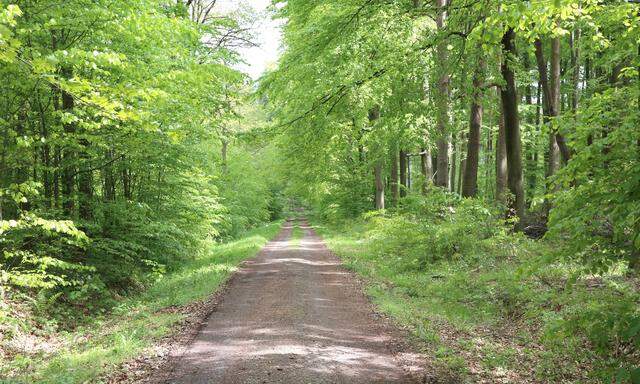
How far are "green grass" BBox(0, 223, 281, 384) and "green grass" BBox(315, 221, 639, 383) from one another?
14.3 feet

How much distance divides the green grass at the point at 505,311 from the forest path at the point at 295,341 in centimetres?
62

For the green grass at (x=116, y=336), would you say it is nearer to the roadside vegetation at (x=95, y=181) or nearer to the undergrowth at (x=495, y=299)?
the roadside vegetation at (x=95, y=181)

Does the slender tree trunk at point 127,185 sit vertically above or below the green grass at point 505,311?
above

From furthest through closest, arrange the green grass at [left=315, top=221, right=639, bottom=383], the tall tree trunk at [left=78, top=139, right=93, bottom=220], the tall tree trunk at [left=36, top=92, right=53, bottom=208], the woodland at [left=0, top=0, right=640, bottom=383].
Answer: the tall tree trunk at [left=78, top=139, right=93, bottom=220], the tall tree trunk at [left=36, top=92, right=53, bottom=208], the green grass at [left=315, top=221, right=639, bottom=383], the woodland at [left=0, top=0, right=640, bottom=383]

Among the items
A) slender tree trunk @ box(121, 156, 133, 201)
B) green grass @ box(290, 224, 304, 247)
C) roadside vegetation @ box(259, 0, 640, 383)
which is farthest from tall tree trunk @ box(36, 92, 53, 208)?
green grass @ box(290, 224, 304, 247)

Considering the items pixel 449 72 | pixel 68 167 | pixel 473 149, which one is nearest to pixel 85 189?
pixel 68 167

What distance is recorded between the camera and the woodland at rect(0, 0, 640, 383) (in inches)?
199

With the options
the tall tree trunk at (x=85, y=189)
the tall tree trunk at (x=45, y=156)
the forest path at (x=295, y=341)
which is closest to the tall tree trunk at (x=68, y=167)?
the tall tree trunk at (x=85, y=189)

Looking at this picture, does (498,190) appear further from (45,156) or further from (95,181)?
(45,156)

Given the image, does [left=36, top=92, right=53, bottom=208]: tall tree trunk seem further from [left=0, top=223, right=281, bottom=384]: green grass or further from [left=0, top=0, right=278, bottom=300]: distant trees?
[left=0, top=223, right=281, bottom=384]: green grass

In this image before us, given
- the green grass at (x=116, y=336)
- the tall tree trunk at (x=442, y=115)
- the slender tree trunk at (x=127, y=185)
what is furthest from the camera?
the slender tree trunk at (x=127, y=185)

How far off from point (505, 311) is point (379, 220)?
277 inches

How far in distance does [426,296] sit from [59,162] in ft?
30.7

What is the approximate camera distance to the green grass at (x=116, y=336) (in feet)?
19.9
